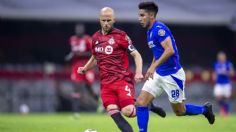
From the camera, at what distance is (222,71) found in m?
28.1

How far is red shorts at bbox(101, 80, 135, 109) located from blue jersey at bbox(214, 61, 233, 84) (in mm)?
16032

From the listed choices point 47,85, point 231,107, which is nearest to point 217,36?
point 231,107

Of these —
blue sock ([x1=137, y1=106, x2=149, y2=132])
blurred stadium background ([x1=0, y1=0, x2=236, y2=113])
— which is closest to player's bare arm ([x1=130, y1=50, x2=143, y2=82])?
blue sock ([x1=137, y1=106, x2=149, y2=132])

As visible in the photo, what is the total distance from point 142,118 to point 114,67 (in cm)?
102

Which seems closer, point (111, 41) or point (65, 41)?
point (111, 41)

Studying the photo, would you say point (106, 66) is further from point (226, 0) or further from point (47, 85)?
point (226, 0)

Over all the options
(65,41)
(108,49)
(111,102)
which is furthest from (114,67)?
(65,41)

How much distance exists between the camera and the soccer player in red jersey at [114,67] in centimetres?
1230

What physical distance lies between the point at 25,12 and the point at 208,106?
675 inches

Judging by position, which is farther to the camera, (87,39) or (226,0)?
(226,0)

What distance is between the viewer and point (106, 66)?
41.2 ft

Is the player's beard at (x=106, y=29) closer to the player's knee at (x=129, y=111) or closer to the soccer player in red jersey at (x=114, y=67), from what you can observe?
the soccer player in red jersey at (x=114, y=67)

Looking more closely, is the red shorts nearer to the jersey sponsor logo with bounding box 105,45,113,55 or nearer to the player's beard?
the jersey sponsor logo with bounding box 105,45,113,55

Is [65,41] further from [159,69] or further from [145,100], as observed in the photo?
[145,100]
